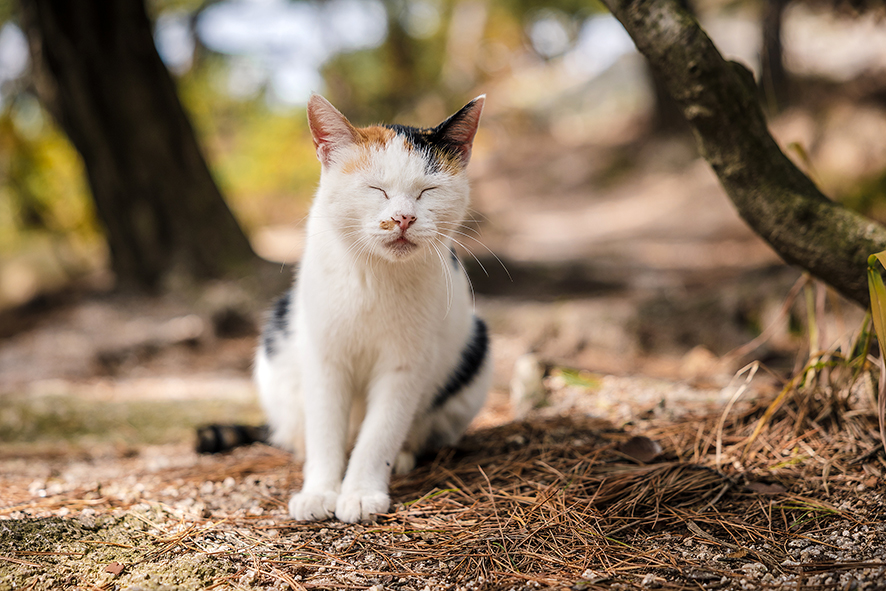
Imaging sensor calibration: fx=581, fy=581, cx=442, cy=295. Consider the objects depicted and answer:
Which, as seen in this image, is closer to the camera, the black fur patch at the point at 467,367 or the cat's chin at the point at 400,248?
the cat's chin at the point at 400,248

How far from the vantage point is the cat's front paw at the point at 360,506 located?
180cm

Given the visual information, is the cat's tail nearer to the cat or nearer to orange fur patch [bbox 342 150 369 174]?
the cat

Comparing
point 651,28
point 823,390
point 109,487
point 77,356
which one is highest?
point 651,28

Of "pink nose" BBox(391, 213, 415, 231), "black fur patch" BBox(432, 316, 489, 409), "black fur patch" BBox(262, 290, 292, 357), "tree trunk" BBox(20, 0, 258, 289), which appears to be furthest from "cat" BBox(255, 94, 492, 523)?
"tree trunk" BBox(20, 0, 258, 289)

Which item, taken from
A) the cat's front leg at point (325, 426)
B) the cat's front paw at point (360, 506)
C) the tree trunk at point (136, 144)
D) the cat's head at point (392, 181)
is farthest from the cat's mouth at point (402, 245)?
the tree trunk at point (136, 144)

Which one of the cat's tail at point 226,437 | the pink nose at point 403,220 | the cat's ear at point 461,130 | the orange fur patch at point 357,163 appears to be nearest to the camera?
the pink nose at point 403,220

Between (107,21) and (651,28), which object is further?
(107,21)

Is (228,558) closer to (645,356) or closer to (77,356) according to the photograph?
(645,356)

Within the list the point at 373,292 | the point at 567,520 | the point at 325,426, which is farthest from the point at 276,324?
the point at 567,520

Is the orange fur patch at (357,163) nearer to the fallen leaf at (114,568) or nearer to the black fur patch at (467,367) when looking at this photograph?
the black fur patch at (467,367)

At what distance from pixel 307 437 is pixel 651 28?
6.06 ft

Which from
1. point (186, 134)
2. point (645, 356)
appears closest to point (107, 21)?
point (186, 134)

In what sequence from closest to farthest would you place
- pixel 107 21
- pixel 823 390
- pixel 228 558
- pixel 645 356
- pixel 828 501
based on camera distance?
pixel 228 558 → pixel 828 501 → pixel 823 390 → pixel 645 356 → pixel 107 21

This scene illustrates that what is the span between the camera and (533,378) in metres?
2.87
